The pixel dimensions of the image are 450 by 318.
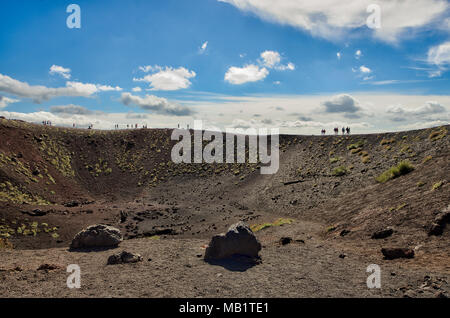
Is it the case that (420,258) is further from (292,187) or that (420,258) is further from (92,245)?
(292,187)

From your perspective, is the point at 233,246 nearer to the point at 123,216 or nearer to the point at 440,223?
the point at 440,223

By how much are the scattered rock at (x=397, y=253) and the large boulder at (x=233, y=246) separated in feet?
20.1

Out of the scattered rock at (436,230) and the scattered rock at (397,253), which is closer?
the scattered rock at (397,253)

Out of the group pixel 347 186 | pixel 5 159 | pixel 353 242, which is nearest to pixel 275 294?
pixel 353 242

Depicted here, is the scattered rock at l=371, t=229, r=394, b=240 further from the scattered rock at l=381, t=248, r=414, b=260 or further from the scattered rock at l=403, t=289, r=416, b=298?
the scattered rock at l=403, t=289, r=416, b=298

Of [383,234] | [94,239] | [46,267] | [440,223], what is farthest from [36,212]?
[440,223]

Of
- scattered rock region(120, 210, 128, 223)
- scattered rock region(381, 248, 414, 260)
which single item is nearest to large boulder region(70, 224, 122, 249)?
scattered rock region(120, 210, 128, 223)

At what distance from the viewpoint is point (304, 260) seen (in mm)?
14539

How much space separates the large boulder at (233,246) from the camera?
14711mm

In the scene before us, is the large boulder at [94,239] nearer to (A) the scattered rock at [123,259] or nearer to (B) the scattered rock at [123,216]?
(A) the scattered rock at [123,259]

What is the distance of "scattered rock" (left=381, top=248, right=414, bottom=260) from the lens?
1297 cm

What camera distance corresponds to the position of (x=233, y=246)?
14781 mm

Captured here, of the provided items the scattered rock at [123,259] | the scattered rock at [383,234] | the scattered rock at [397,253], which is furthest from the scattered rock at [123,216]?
the scattered rock at [397,253]

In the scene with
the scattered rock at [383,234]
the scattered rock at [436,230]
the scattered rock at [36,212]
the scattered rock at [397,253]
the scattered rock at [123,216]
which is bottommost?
the scattered rock at [123,216]
